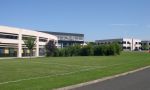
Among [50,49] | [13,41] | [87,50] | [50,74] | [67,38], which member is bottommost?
[50,74]

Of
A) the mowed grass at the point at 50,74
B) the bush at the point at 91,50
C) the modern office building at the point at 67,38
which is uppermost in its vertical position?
the modern office building at the point at 67,38

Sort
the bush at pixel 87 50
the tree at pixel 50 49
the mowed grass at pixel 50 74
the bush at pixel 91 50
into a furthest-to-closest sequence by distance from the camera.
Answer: the bush at pixel 87 50 < the tree at pixel 50 49 < the bush at pixel 91 50 < the mowed grass at pixel 50 74

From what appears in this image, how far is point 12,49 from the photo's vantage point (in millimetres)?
79812

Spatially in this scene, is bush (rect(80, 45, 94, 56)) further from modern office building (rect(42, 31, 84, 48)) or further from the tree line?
modern office building (rect(42, 31, 84, 48))

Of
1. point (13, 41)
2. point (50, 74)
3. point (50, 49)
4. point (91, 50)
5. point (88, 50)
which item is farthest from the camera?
point (88, 50)

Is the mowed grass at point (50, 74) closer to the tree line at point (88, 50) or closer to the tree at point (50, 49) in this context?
the tree line at point (88, 50)

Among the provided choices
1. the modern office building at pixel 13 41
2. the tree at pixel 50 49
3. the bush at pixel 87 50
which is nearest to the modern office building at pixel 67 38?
the bush at pixel 87 50

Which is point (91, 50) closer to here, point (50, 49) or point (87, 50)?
point (87, 50)

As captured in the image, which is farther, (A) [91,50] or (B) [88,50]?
(B) [88,50]

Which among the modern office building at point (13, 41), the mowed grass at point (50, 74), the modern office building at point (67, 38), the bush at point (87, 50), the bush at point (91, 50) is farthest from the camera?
the modern office building at point (67, 38)

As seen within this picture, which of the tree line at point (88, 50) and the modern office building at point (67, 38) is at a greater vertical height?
the modern office building at point (67, 38)

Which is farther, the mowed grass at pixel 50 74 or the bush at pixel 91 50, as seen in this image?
the bush at pixel 91 50

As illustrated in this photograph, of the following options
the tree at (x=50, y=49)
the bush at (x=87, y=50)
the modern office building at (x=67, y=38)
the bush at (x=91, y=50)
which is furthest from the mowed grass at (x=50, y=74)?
the modern office building at (x=67, y=38)

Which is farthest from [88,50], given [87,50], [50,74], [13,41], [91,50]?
[50,74]
